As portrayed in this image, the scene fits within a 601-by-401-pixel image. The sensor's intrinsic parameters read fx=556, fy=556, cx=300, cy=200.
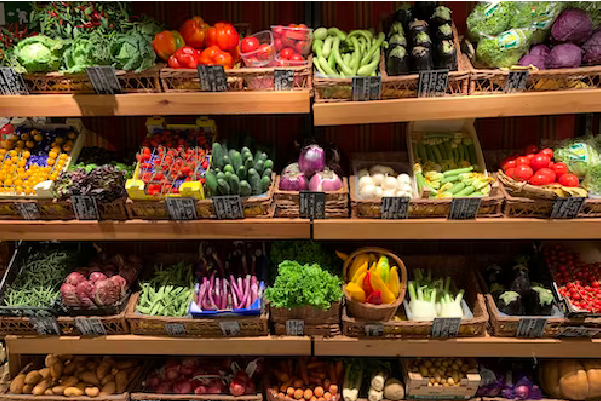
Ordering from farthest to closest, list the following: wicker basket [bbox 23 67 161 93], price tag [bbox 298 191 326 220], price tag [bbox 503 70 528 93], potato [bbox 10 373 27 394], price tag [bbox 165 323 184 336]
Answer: potato [bbox 10 373 27 394], price tag [bbox 165 323 184 336], price tag [bbox 298 191 326 220], wicker basket [bbox 23 67 161 93], price tag [bbox 503 70 528 93]

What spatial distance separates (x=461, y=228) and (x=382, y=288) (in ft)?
1.65

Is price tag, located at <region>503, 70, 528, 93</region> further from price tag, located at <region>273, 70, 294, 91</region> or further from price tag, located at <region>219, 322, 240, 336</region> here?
price tag, located at <region>219, 322, 240, 336</region>

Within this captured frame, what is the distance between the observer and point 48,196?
284 centimetres

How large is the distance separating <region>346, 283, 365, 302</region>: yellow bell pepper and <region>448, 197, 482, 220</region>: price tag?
583 mm

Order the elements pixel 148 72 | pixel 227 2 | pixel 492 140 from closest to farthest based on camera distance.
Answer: pixel 148 72, pixel 227 2, pixel 492 140

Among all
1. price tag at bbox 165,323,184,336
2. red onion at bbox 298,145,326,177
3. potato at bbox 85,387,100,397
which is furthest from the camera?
potato at bbox 85,387,100,397

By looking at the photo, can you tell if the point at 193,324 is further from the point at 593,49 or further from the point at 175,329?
the point at 593,49

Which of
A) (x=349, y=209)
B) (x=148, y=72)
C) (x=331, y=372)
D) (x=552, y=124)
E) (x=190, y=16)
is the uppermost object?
(x=190, y=16)

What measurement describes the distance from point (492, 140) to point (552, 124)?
0.34 m

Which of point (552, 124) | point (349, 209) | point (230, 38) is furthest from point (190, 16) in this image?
point (552, 124)

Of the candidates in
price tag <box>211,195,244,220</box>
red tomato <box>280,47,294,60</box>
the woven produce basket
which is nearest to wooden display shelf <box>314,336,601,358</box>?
the woven produce basket

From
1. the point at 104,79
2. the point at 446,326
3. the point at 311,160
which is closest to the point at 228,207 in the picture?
the point at 311,160

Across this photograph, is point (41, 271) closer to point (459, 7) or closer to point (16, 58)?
point (16, 58)

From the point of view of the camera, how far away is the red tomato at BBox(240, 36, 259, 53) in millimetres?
2695
